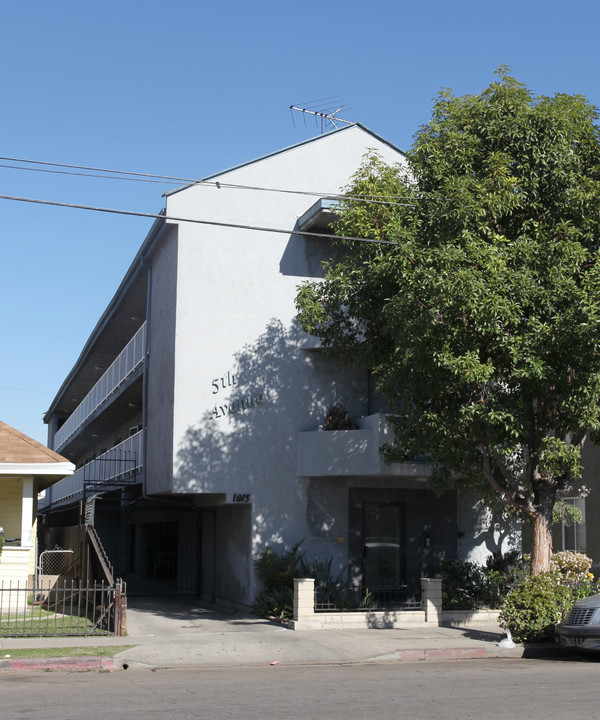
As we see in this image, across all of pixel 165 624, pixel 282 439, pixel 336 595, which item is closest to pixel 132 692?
pixel 165 624

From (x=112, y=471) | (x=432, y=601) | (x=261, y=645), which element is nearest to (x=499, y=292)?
(x=432, y=601)

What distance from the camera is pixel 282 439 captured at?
20359 millimetres

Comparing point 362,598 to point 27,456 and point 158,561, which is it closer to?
point 27,456

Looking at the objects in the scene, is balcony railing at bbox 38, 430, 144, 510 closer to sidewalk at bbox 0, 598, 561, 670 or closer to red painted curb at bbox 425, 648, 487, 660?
sidewalk at bbox 0, 598, 561, 670

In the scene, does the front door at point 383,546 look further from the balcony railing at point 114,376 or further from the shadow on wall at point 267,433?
the balcony railing at point 114,376

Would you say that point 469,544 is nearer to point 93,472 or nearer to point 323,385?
point 323,385

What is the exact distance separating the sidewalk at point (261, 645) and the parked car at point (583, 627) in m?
1.03

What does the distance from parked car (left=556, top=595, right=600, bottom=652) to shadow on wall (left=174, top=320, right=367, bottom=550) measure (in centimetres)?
744

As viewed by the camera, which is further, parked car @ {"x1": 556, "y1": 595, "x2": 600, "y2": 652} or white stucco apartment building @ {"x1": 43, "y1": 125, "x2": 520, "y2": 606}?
white stucco apartment building @ {"x1": 43, "y1": 125, "x2": 520, "y2": 606}

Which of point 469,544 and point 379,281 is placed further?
point 469,544

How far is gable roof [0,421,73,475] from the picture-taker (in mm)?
18922

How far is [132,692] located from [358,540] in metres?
10.6

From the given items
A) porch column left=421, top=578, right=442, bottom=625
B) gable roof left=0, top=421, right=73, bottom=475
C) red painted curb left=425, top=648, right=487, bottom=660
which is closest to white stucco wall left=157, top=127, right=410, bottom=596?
gable roof left=0, top=421, right=73, bottom=475

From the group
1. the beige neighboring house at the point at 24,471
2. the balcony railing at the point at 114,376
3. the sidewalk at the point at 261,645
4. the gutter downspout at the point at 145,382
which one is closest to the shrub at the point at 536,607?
the sidewalk at the point at 261,645
